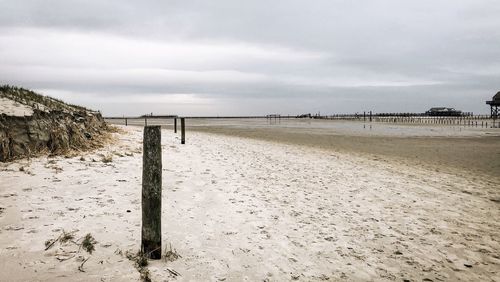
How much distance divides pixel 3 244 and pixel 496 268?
6980mm

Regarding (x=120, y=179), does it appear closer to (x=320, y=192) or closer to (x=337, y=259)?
(x=320, y=192)

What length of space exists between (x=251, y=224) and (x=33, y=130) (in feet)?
24.8

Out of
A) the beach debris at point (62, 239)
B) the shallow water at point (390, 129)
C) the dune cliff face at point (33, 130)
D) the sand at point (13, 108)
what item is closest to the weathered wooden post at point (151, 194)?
the beach debris at point (62, 239)

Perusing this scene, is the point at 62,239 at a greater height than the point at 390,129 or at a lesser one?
lesser

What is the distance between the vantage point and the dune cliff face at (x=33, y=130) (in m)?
9.00

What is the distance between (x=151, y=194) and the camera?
14.9 feet

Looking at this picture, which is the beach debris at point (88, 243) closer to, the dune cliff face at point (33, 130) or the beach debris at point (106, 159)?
the dune cliff face at point (33, 130)

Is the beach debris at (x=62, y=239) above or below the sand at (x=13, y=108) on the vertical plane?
below

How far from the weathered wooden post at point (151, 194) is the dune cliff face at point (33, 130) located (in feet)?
19.9

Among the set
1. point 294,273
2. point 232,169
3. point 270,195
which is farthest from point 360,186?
point 294,273

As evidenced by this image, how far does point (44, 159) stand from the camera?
358 inches

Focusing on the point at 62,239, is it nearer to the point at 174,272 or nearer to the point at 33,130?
the point at 174,272

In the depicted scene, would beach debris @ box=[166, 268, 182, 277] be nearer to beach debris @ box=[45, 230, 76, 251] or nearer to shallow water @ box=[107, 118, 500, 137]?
beach debris @ box=[45, 230, 76, 251]

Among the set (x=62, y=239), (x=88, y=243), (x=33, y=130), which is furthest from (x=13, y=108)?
(x=88, y=243)
